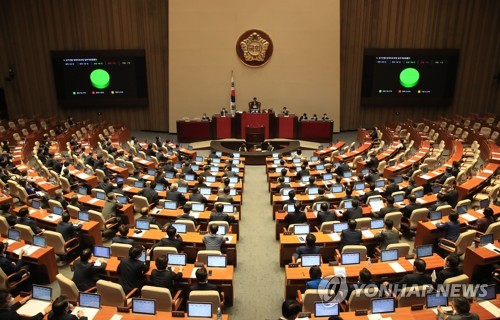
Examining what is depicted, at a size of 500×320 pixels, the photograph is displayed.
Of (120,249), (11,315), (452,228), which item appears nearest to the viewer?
(11,315)

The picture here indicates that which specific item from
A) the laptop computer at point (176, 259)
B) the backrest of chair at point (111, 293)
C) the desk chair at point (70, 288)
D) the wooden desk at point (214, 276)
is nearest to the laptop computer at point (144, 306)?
the backrest of chair at point (111, 293)

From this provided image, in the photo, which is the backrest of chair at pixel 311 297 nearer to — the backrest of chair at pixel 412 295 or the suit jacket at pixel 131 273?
the backrest of chair at pixel 412 295

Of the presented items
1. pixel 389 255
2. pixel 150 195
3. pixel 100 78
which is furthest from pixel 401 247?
pixel 100 78

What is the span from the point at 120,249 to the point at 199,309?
2447 mm

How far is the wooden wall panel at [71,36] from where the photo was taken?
21484mm

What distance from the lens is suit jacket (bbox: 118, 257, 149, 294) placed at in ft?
21.0

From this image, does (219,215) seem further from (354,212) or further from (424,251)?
(424,251)

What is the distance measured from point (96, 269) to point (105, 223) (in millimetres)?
2928

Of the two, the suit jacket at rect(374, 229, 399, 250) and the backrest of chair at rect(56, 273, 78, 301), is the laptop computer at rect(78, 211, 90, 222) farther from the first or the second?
the suit jacket at rect(374, 229, 399, 250)

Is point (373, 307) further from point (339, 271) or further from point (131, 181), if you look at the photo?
point (131, 181)

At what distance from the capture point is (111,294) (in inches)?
232

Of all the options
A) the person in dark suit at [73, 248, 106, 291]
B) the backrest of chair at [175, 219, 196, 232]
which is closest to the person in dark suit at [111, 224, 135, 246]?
the person in dark suit at [73, 248, 106, 291]

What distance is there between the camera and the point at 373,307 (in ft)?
17.9

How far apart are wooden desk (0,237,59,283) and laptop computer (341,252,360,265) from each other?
18.1 feet
